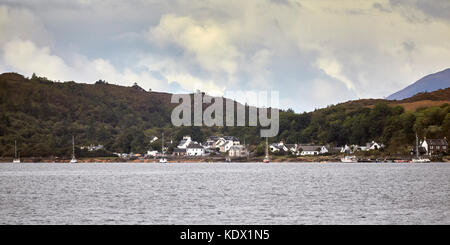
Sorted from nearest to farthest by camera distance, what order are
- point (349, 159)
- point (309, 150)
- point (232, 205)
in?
point (232, 205), point (349, 159), point (309, 150)

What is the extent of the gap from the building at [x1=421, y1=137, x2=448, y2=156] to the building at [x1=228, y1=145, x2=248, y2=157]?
180 ft

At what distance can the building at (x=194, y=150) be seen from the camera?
629 ft

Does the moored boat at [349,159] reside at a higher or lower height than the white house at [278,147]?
lower

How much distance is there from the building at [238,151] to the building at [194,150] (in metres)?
8.50

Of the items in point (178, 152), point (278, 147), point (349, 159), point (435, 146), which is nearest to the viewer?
point (435, 146)

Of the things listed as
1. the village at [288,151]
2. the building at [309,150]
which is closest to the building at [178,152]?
the village at [288,151]

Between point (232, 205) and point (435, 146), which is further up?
point (435, 146)

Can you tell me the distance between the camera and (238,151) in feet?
616

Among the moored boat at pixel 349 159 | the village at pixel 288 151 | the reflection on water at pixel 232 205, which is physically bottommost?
the reflection on water at pixel 232 205

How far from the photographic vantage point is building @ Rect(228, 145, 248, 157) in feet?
612

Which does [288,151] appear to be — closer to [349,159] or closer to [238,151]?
[238,151]

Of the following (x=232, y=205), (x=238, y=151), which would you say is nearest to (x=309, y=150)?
(x=238, y=151)

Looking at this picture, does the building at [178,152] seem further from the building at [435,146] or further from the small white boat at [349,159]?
the building at [435,146]

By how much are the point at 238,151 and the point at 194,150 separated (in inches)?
533
